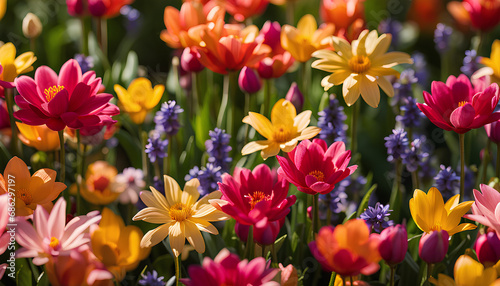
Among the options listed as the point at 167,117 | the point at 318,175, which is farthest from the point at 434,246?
the point at 167,117

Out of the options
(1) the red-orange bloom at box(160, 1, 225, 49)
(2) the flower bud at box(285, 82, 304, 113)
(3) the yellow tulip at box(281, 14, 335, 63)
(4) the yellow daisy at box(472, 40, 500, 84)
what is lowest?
(2) the flower bud at box(285, 82, 304, 113)

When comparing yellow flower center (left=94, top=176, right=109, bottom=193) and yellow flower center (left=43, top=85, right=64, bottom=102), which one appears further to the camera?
yellow flower center (left=94, top=176, right=109, bottom=193)

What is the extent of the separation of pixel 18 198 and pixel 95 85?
23 cm

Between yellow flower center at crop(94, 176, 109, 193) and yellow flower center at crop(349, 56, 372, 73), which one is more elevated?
yellow flower center at crop(349, 56, 372, 73)

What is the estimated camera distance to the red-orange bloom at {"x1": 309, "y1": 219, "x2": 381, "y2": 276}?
659 millimetres

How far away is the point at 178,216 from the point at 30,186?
0.25 meters

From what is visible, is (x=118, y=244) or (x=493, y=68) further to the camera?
(x=493, y=68)

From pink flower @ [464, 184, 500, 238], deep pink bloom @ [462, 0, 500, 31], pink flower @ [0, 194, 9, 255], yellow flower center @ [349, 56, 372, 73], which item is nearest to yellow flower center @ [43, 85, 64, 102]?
pink flower @ [0, 194, 9, 255]

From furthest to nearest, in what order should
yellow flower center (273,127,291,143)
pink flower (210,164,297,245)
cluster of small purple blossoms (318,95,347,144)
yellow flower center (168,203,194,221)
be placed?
cluster of small purple blossoms (318,95,347,144) < yellow flower center (273,127,291,143) < yellow flower center (168,203,194,221) < pink flower (210,164,297,245)

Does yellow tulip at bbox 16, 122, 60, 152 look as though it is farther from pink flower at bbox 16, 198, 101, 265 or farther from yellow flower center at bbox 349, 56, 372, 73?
yellow flower center at bbox 349, 56, 372, 73

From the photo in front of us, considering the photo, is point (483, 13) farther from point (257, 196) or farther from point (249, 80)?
point (257, 196)

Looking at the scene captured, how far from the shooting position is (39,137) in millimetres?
1014

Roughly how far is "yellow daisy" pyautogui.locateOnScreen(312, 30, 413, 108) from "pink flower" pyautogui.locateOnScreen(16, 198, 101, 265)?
493mm

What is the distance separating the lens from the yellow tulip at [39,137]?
3.30 feet
